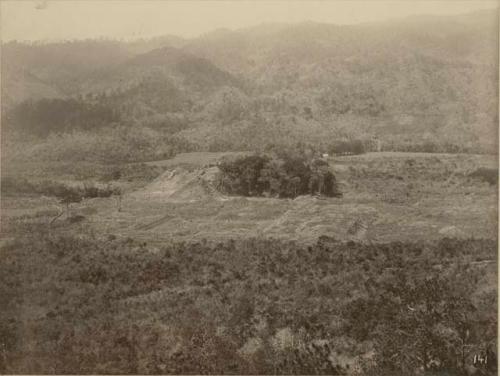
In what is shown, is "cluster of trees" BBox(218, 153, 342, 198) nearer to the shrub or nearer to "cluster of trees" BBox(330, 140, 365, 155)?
"cluster of trees" BBox(330, 140, 365, 155)

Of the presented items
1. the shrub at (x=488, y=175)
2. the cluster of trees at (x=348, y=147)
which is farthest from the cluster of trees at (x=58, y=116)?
the shrub at (x=488, y=175)

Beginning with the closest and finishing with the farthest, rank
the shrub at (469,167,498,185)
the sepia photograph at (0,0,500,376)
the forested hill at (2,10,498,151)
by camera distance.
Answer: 1. the sepia photograph at (0,0,500,376)
2. the shrub at (469,167,498,185)
3. the forested hill at (2,10,498,151)

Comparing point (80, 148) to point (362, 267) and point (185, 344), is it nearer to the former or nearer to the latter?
point (185, 344)

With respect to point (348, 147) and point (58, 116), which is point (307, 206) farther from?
point (58, 116)

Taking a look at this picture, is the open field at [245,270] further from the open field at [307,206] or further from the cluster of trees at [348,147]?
the cluster of trees at [348,147]

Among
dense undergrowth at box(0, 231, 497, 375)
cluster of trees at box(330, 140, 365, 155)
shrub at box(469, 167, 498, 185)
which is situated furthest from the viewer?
cluster of trees at box(330, 140, 365, 155)

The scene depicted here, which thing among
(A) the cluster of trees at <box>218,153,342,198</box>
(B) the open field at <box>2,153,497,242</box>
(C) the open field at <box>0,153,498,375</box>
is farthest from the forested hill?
(C) the open field at <box>0,153,498,375</box>
